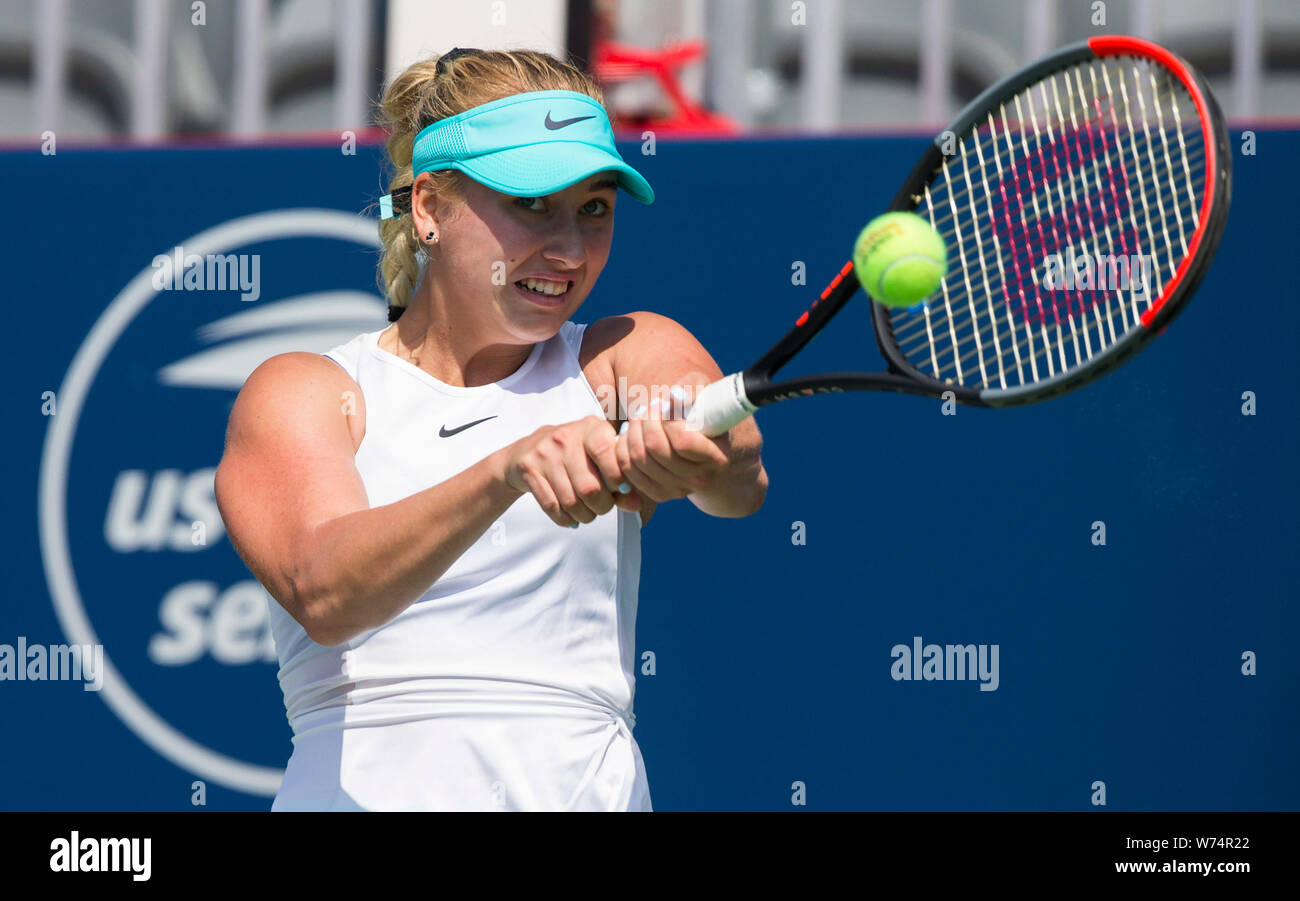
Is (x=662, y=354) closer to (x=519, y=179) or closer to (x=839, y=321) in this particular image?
(x=519, y=179)

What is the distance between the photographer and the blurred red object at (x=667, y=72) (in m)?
4.60

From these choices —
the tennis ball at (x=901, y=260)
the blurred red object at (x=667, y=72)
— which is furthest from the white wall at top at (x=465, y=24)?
the tennis ball at (x=901, y=260)

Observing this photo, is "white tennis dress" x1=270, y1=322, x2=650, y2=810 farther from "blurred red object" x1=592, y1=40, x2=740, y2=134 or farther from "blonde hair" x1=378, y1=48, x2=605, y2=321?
"blurred red object" x1=592, y1=40, x2=740, y2=134

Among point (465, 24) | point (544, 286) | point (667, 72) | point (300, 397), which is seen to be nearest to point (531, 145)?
point (544, 286)

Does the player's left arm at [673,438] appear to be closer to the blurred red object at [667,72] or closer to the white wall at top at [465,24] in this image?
the white wall at top at [465,24]

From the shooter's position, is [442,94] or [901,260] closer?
[901,260]

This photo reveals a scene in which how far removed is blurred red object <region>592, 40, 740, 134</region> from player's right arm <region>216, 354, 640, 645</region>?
2.75 metres

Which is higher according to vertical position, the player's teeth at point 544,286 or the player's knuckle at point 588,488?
the player's teeth at point 544,286

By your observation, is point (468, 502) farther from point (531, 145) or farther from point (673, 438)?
point (531, 145)

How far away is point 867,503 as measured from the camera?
3111 mm

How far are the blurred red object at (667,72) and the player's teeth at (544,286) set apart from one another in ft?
8.74

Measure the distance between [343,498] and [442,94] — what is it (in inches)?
23.3

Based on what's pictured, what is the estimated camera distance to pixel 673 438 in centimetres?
173

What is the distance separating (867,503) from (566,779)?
137cm
